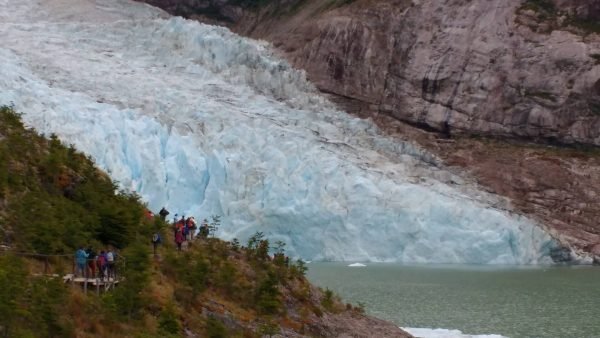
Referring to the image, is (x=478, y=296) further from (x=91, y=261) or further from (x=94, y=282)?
(x=94, y=282)

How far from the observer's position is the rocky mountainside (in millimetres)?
51156

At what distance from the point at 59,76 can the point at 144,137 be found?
672 cm

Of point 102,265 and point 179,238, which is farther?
point 179,238

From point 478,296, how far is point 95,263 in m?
17.2

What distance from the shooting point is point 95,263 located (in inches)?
489

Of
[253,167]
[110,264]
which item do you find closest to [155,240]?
[110,264]

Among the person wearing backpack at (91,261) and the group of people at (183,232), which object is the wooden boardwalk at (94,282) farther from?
the group of people at (183,232)

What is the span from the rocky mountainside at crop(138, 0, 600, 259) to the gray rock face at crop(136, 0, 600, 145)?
0.21 ft

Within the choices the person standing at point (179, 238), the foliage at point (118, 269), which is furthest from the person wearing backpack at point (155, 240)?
the person standing at point (179, 238)

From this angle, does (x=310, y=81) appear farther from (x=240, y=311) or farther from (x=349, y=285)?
(x=240, y=311)

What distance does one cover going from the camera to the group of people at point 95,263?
11999mm

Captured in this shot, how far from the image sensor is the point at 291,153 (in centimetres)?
4253

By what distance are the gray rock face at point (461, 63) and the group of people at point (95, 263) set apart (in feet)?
146

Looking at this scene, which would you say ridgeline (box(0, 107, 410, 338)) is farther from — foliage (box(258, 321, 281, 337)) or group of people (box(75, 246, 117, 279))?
group of people (box(75, 246, 117, 279))
